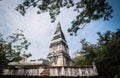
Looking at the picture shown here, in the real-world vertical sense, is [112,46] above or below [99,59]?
above

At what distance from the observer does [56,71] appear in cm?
1762

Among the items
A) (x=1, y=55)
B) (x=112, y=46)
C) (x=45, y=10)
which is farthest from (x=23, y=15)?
(x=112, y=46)

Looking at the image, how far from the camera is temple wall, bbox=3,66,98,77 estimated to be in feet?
56.0

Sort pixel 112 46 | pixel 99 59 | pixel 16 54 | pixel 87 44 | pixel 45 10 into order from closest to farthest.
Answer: pixel 45 10 → pixel 112 46 → pixel 99 59 → pixel 16 54 → pixel 87 44

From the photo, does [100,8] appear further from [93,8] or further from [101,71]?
[101,71]

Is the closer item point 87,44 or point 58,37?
point 87,44

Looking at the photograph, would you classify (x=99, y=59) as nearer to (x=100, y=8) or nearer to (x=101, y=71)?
(x=101, y=71)

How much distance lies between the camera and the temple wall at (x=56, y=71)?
17.1 m

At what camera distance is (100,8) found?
9750mm

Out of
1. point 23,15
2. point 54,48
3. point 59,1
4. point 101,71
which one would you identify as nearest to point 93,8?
point 59,1

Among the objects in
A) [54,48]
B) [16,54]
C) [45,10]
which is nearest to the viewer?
[45,10]

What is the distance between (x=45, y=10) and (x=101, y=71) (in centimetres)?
1260

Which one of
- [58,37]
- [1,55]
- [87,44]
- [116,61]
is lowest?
[116,61]

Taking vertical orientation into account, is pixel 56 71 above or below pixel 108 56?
below
